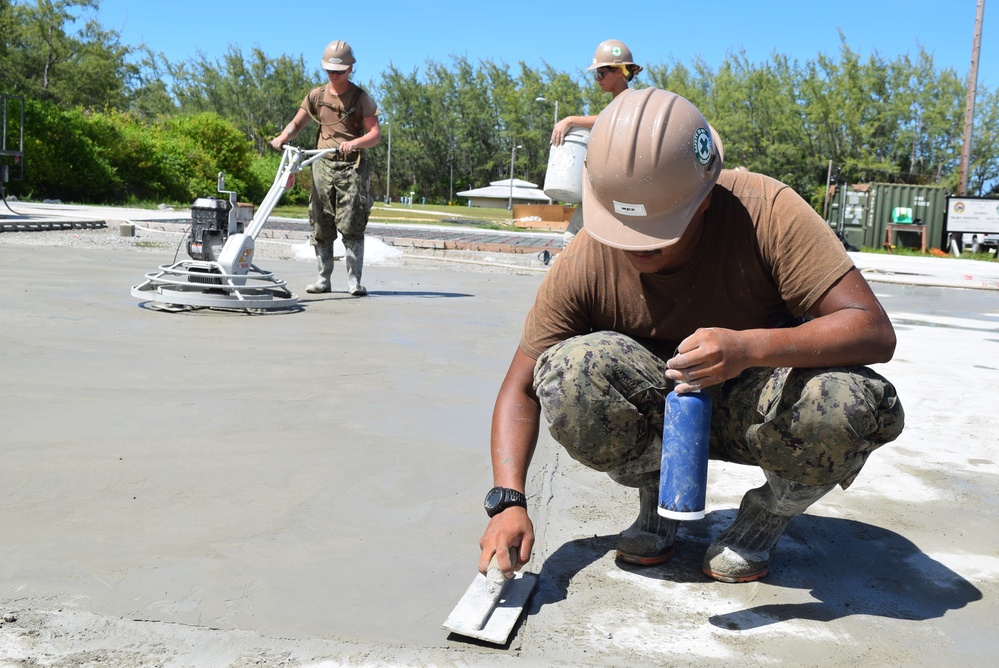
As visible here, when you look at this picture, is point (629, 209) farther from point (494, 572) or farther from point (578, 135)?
point (578, 135)

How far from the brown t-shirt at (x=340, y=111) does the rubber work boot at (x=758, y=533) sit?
5340mm

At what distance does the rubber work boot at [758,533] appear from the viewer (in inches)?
89.3

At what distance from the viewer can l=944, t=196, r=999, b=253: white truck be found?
23891mm

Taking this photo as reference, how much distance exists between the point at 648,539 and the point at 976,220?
82.1 feet

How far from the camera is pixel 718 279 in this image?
223 cm

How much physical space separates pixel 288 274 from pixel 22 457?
5906 mm

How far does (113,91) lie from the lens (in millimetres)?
48906

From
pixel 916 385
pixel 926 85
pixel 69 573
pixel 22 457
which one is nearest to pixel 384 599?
pixel 69 573

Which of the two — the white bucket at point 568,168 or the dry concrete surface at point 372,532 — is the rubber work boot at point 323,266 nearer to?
the white bucket at point 568,168

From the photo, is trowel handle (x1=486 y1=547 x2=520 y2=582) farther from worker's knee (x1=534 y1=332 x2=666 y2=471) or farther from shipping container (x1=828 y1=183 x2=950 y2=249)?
shipping container (x1=828 y1=183 x2=950 y2=249)

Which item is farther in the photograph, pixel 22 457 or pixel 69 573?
pixel 22 457

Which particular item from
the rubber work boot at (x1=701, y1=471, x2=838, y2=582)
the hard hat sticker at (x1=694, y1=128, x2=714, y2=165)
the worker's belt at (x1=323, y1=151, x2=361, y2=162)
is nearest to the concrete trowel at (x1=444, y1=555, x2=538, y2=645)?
the rubber work boot at (x1=701, y1=471, x2=838, y2=582)

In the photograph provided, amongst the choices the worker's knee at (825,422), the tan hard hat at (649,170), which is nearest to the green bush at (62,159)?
the tan hard hat at (649,170)

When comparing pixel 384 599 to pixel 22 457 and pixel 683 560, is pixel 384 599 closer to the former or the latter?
pixel 683 560
